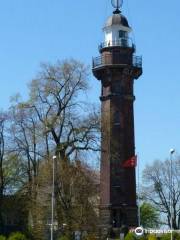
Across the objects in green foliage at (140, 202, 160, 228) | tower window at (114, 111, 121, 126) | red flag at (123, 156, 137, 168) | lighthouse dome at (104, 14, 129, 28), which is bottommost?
green foliage at (140, 202, 160, 228)

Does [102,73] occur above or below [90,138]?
above

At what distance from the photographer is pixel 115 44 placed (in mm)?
70250

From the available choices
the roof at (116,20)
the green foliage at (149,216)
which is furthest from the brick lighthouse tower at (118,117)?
the green foliage at (149,216)

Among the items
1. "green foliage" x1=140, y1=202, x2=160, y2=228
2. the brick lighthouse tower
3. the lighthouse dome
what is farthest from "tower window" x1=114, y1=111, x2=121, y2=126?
"green foliage" x1=140, y1=202, x2=160, y2=228

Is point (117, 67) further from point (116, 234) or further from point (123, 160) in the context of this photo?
point (116, 234)

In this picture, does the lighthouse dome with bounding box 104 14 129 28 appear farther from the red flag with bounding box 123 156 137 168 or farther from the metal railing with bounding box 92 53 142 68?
the red flag with bounding box 123 156 137 168

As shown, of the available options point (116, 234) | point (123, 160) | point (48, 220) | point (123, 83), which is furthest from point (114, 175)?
point (48, 220)

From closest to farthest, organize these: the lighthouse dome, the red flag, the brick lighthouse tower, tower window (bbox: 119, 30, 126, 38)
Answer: the red flag < the brick lighthouse tower < the lighthouse dome < tower window (bbox: 119, 30, 126, 38)

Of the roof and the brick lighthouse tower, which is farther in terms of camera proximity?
the roof

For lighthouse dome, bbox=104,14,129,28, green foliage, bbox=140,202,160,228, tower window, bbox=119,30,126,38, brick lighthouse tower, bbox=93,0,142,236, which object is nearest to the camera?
brick lighthouse tower, bbox=93,0,142,236

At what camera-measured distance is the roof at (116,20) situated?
7081cm

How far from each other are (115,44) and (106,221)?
759 inches

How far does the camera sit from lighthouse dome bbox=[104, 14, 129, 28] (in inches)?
2785

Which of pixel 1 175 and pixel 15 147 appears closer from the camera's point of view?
pixel 15 147
